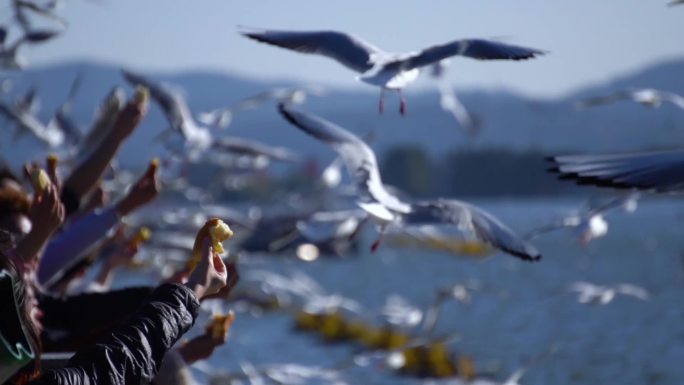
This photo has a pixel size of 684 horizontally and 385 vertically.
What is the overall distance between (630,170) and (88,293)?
1315mm

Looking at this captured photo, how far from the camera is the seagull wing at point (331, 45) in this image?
9.61ft

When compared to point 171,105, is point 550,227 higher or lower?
higher

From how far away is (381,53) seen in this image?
2.93m

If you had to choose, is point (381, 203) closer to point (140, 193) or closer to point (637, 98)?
point (140, 193)

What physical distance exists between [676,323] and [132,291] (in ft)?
18.8

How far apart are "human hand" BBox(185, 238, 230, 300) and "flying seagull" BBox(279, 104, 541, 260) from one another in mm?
669

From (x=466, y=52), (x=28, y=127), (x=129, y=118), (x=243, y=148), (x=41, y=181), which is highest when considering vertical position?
(x=466, y=52)

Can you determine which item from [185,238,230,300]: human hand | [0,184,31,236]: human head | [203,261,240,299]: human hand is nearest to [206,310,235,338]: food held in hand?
[203,261,240,299]: human hand

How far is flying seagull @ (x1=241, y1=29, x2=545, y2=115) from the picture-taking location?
2752 millimetres

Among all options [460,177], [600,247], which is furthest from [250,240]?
[460,177]

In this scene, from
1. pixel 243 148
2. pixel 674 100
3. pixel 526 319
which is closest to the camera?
pixel 674 100

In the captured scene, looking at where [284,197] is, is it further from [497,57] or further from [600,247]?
[600,247]

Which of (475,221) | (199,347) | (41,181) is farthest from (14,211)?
(475,221)

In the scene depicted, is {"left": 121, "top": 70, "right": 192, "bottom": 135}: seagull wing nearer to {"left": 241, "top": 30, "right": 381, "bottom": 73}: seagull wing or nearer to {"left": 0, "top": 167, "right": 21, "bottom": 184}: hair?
{"left": 0, "top": 167, "right": 21, "bottom": 184}: hair
